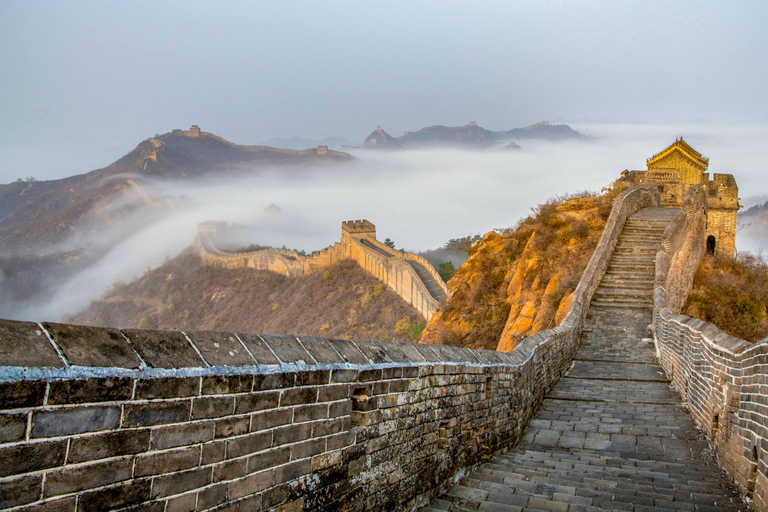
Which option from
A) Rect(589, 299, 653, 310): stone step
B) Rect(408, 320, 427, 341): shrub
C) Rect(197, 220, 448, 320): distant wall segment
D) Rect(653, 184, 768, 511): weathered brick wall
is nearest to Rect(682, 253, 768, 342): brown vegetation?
Rect(589, 299, 653, 310): stone step

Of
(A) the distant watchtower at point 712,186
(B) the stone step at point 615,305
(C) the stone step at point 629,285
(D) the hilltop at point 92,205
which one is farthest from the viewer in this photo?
(D) the hilltop at point 92,205

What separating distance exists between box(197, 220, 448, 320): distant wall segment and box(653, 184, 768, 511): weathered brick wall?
3078cm

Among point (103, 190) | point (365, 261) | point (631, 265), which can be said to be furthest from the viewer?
point (103, 190)

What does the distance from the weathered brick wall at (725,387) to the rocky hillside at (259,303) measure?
35.3 metres

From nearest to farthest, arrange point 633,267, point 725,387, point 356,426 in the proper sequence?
point 356,426, point 725,387, point 633,267

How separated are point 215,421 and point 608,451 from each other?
5.42 metres

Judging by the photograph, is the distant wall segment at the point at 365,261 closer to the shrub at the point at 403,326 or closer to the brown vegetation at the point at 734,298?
the shrub at the point at 403,326

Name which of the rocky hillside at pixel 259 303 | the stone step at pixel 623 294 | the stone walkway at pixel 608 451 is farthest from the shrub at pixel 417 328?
the stone walkway at pixel 608 451

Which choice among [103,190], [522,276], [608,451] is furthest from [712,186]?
[103,190]

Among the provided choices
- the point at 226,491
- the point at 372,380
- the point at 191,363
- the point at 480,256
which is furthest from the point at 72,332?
the point at 480,256

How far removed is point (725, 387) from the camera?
5.74 m

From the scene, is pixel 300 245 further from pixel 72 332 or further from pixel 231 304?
pixel 72 332

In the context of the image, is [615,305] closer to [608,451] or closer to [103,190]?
[608,451]

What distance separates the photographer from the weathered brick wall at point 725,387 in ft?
14.1
